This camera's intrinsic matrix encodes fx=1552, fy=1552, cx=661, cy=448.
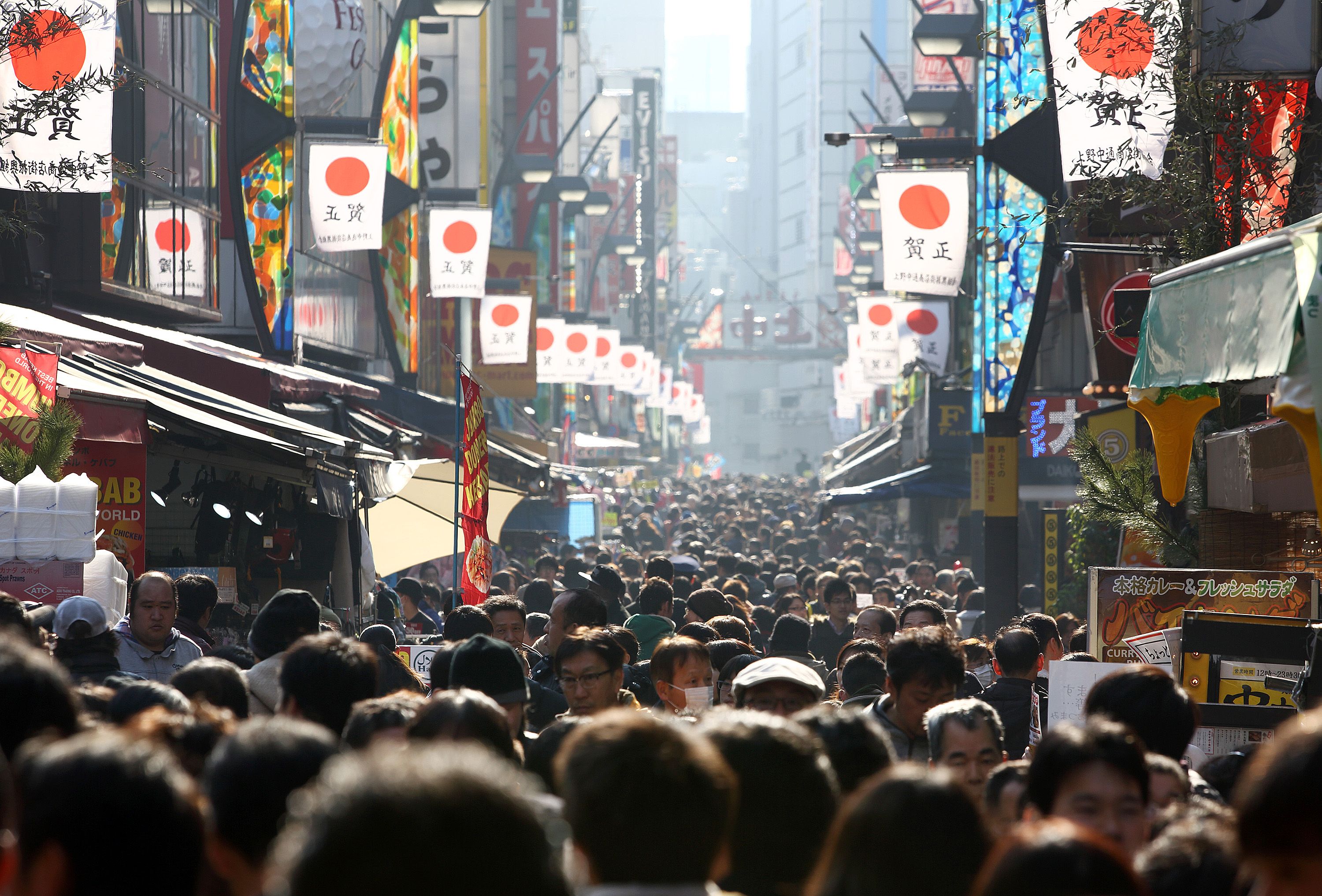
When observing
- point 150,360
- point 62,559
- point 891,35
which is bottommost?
point 62,559

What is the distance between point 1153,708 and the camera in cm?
479

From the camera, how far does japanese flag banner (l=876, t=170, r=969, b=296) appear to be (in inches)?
679

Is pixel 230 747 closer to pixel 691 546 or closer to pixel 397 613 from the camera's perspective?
pixel 397 613

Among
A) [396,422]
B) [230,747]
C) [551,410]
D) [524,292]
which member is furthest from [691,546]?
[551,410]

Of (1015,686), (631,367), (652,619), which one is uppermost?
(631,367)

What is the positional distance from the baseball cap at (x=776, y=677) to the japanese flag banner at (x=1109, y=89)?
15.8 ft

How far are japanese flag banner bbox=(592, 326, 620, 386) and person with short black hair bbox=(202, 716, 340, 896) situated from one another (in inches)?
1234

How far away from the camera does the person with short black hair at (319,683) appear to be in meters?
4.63

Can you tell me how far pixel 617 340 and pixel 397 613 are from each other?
2323cm

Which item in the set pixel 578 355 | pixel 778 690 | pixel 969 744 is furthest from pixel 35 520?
pixel 578 355

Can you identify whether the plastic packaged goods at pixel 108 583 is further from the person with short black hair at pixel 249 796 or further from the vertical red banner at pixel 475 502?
the person with short black hair at pixel 249 796

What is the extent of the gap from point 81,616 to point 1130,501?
5754mm

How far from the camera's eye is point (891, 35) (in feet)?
313

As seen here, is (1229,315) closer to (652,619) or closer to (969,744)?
(969,744)
